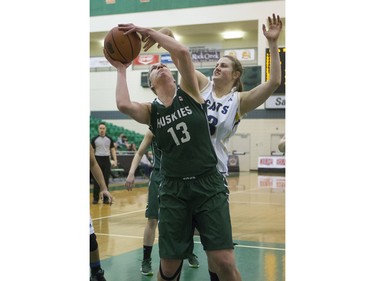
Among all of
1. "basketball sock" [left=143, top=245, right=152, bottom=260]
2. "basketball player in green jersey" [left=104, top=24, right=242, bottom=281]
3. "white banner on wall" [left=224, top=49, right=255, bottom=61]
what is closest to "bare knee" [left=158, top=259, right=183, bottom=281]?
"basketball player in green jersey" [left=104, top=24, right=242, bottom=281]

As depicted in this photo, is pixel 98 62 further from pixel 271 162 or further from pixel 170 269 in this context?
pixel 170 269

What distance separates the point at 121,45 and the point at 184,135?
0.68m

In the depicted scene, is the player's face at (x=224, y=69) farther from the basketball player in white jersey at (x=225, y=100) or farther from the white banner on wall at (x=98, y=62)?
the white banner on wall at (x=98, y=62)

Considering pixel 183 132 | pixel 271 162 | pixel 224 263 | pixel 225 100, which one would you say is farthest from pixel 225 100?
pixel 271 162

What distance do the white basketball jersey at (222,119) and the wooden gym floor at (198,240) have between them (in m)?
1.63

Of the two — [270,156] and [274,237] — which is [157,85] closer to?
[274,237]

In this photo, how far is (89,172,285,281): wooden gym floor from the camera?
493 centimetres

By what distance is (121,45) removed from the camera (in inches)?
123

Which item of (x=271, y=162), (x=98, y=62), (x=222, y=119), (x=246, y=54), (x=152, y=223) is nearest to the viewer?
(x=222, y=119)

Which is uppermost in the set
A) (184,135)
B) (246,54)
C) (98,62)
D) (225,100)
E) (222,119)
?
(246,54)
